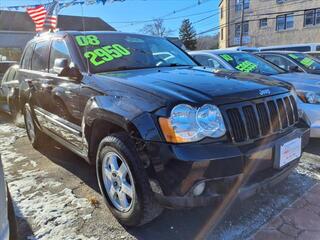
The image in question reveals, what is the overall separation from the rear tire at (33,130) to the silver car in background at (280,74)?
2798 millimetres

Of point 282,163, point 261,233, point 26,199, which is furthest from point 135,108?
point 26,199

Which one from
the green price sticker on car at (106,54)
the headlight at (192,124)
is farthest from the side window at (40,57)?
the headlight at (192,124)

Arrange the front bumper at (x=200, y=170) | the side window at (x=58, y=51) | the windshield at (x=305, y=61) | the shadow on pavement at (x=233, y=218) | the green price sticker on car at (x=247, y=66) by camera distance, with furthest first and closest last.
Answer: the windshield at (x=305, y=61) < the green price sticker on car at (x=247, y=66) < the side window at (x=58, y=51) < the shadow on pavement at (x=233, y=218) < the front bumper at (x=200, y=170)

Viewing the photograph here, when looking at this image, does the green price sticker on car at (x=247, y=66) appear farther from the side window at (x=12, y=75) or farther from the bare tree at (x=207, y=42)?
the bare tree at (x=207, y=42)

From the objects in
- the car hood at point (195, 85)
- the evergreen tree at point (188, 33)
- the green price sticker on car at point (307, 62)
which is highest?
the evergreen tree at point (188, 33)

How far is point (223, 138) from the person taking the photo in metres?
2.37

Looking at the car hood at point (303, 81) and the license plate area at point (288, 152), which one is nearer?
the license plate area at point (288, 152)

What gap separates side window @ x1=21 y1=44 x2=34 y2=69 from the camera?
5.04 meters

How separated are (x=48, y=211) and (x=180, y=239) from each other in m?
1.33

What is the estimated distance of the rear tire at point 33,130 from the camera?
4891 millimetres

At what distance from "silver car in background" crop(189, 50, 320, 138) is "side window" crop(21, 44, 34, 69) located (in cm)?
279

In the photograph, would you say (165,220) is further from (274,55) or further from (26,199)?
(274,55)

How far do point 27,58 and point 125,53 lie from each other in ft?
7.33

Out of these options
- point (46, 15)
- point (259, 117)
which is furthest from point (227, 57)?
point (46, 15)
